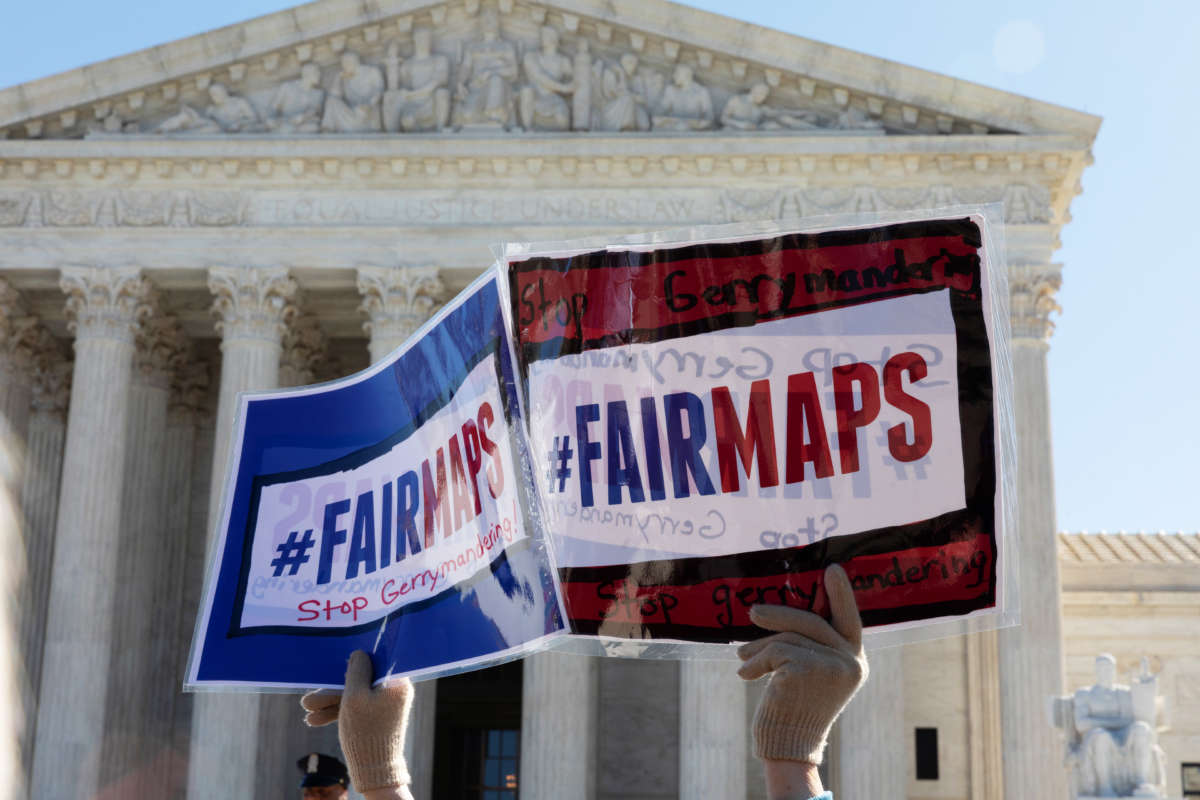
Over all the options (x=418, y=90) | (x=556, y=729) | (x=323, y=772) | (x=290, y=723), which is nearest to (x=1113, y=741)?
(x=556, y=729)

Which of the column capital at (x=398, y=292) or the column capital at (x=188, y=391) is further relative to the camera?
the column capital at (x=188, y=391)

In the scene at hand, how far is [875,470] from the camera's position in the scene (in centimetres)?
548

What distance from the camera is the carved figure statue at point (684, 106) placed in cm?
3431

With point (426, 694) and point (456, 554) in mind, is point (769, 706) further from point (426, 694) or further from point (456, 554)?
point (426, 694)

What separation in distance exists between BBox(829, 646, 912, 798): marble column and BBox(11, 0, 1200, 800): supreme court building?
0.26 feet

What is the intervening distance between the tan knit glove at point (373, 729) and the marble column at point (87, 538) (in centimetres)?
2832

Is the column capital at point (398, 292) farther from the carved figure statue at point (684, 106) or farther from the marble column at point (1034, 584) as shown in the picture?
the marble column at point (1034, 584)

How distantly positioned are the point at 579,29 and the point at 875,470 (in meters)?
31.0

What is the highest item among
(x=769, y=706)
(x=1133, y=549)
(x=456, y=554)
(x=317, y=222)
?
(x=317, y=222)

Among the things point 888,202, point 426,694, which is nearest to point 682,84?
point 888,202

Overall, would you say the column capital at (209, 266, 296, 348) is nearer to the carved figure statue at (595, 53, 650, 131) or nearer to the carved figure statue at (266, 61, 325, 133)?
the carved figure statue at (266, 61, 325, 133)

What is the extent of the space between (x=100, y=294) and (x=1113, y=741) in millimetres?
22844

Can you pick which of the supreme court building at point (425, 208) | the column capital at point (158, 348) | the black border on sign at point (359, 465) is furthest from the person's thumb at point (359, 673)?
the column capital at point (158, 348)

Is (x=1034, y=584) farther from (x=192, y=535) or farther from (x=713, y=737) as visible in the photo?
(x=192, y=535)
